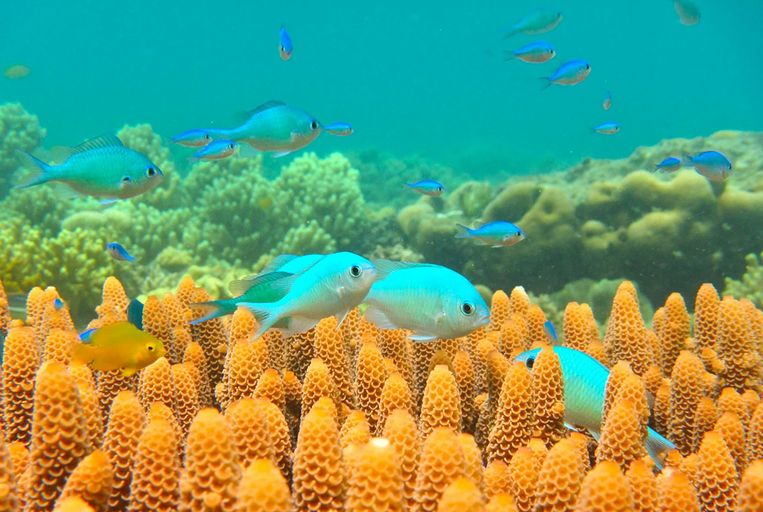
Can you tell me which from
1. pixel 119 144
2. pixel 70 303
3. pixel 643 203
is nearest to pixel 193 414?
pixel 119 144

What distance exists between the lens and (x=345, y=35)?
408ft

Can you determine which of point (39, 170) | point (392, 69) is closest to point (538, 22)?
point (39, 170)

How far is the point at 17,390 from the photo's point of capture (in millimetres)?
2143

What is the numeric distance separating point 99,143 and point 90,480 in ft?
11.1

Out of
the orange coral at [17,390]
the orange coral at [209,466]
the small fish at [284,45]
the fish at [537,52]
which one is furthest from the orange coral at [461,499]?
the fish at [537,52]

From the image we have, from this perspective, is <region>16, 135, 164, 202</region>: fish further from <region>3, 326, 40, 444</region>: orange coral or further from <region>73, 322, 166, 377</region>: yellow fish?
<region>3, 326, 40, 444</region>: orange coral

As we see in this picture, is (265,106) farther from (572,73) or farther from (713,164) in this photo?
(713,164)

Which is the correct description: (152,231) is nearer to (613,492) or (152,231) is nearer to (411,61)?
(613,492)

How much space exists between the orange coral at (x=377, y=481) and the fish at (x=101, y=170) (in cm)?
368

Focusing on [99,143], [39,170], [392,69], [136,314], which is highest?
[99,143]

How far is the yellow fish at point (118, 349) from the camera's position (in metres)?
2.22

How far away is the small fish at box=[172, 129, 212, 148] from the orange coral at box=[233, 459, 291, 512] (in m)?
5.48

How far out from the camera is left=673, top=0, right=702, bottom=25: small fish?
10.3m

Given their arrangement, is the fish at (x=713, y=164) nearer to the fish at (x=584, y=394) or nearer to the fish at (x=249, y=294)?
the fish at (x=584, y=394)
